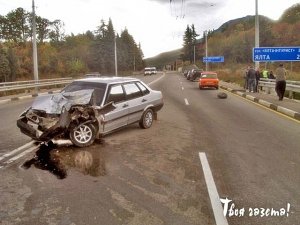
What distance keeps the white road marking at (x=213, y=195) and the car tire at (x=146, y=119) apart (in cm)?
396

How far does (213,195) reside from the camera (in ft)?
18.2

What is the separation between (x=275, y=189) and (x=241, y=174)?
0.86 metres

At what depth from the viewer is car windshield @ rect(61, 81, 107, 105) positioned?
31.6 ft

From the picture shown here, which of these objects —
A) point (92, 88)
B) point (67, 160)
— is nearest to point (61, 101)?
point (92, 88)

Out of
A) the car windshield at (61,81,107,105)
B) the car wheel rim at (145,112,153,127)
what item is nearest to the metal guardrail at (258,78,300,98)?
the car wheel rim at (145,112,153,127)

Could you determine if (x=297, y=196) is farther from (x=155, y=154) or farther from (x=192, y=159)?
(x=155, y=154)

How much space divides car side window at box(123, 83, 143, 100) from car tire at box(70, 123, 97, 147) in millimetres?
2014

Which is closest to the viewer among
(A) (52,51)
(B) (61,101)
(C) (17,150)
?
(C) (17,150)

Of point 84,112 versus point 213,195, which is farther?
point 84,112

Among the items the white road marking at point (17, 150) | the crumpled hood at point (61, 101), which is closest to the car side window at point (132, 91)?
the crumpled hood at point (61, 101)

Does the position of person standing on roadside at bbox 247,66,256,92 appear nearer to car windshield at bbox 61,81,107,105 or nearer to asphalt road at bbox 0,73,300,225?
asphalt road at bbox 0,73,300,225

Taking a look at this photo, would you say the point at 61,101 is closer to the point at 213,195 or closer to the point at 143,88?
the point at 143,88

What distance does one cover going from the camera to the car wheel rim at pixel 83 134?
28.6ft

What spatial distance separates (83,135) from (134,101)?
8.00ft
